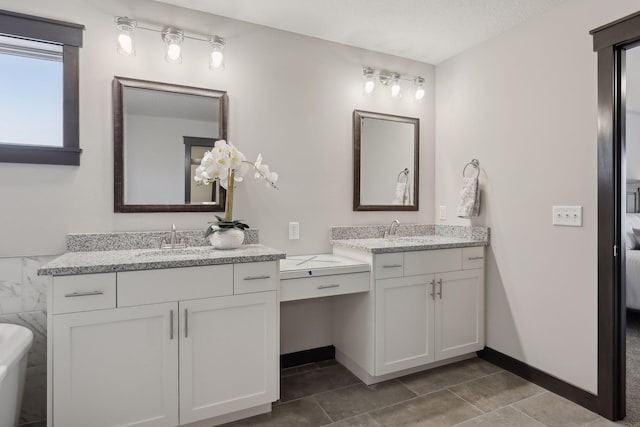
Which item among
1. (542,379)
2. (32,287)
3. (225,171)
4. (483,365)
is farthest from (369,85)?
(32,287)

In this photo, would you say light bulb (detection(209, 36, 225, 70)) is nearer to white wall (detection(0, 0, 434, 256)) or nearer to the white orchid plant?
white wall (detection(0, 0, 434, 256))

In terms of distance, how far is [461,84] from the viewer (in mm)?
2945

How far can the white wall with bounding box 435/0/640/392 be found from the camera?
210cm

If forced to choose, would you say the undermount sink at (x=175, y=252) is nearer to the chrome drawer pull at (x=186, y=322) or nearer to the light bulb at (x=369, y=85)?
the chrome drawer pull at (x=186, y=322)

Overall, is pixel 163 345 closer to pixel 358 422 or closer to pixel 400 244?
pixel 358 422

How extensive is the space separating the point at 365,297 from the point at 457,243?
777mm

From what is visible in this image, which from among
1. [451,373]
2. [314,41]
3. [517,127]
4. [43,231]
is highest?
[314,41]

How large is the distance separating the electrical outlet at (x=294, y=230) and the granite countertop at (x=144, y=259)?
0.49 m

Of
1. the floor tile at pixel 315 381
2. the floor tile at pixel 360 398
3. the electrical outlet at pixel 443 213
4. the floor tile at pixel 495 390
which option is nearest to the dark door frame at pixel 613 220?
Result: the floor tile at pixel 495 390

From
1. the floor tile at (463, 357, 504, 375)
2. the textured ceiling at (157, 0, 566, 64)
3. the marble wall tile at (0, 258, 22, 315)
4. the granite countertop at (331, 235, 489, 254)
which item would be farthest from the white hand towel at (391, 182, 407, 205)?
the marble wall tile at (0, 258, 22, 315)

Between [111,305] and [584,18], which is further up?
[584,18]

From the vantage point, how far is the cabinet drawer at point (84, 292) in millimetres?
1556

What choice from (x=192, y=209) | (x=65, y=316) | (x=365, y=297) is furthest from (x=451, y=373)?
(x=65, y=316)

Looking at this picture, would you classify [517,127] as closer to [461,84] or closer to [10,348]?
[461,84]
